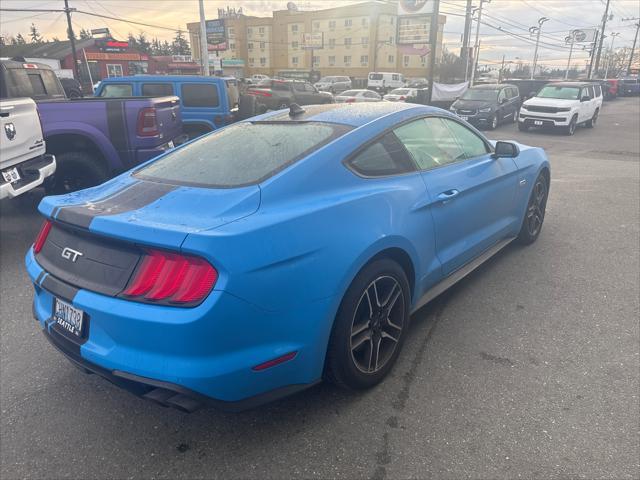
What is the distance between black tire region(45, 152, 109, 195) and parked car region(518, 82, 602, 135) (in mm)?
15152

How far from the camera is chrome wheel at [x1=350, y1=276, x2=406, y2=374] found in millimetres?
2641

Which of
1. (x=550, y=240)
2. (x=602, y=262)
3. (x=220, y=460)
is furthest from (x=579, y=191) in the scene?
(x=220, y=460)

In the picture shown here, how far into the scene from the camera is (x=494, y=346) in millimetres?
3293

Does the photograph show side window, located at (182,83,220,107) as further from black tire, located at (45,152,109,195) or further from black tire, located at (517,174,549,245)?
black tire, located at (517,174,549,245)

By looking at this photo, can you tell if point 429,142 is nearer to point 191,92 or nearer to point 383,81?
point 191,92

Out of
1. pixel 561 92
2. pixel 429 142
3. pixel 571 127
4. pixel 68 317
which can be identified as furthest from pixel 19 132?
pixel 561 92

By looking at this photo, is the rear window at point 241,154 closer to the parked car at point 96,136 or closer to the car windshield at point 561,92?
the parked car at point 96,136

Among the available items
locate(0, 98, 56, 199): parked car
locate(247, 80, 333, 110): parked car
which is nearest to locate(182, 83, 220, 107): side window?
locate(0, 98, 56, 199): parked car

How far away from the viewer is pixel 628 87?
44.1 meters

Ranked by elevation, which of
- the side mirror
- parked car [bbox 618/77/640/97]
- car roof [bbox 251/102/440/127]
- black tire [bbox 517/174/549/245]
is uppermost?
car roof [bbox 251/102/440/127]

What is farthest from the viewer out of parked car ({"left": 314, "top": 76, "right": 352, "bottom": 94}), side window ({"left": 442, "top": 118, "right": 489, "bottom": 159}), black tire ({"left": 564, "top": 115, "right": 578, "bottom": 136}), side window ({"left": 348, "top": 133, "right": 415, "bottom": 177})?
parked car ({"left": 314, "top": 76, "right": 352, "bottom": 94})

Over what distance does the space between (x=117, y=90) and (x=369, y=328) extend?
10.1 m

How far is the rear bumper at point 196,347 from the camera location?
1992mm

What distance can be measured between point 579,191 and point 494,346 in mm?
5809
